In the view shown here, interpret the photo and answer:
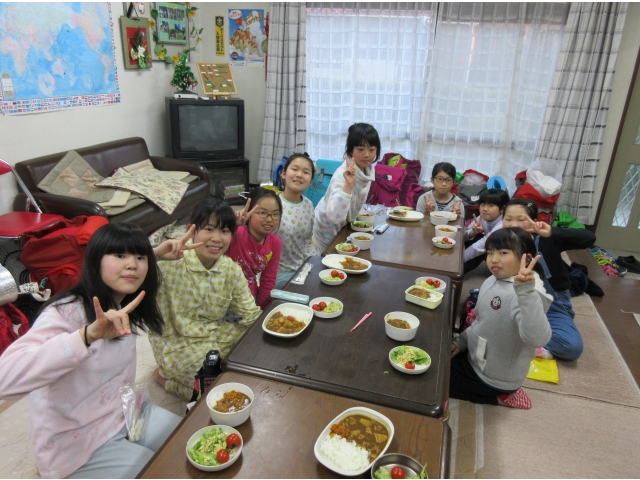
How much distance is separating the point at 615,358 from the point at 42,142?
4.37m

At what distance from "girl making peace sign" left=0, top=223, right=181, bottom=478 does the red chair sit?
1823 millimetres

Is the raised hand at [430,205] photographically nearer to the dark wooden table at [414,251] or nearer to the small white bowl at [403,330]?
the dark wooden table at [414,251]

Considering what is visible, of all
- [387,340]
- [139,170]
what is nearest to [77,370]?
[387,340]

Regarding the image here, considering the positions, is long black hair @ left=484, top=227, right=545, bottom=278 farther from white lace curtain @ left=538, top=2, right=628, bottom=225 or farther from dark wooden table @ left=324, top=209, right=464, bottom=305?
white lace curtain @ left=538, top=2, right=628, bottom=225

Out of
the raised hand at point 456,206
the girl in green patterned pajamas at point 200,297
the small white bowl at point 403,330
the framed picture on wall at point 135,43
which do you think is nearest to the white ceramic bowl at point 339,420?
the small white bowl at point 403,330

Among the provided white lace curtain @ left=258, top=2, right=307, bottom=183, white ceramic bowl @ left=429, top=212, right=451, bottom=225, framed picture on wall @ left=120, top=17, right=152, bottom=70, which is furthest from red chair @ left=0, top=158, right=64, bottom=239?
white lace curtain @ left=258, top=2, right=307, bottom=183

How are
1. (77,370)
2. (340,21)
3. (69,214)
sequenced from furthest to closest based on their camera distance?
(340,21), (69,214), (77,370)

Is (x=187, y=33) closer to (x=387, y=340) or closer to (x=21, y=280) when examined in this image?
(x=21, y=280)

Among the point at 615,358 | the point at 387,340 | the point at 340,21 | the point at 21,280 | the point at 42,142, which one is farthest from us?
the point at 340,21

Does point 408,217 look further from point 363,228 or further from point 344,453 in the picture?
point 344,453

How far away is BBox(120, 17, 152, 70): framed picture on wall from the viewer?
408 cm

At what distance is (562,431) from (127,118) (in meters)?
4.43

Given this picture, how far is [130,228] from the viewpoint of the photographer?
130 centimetres

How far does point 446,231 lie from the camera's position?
2.43 m
